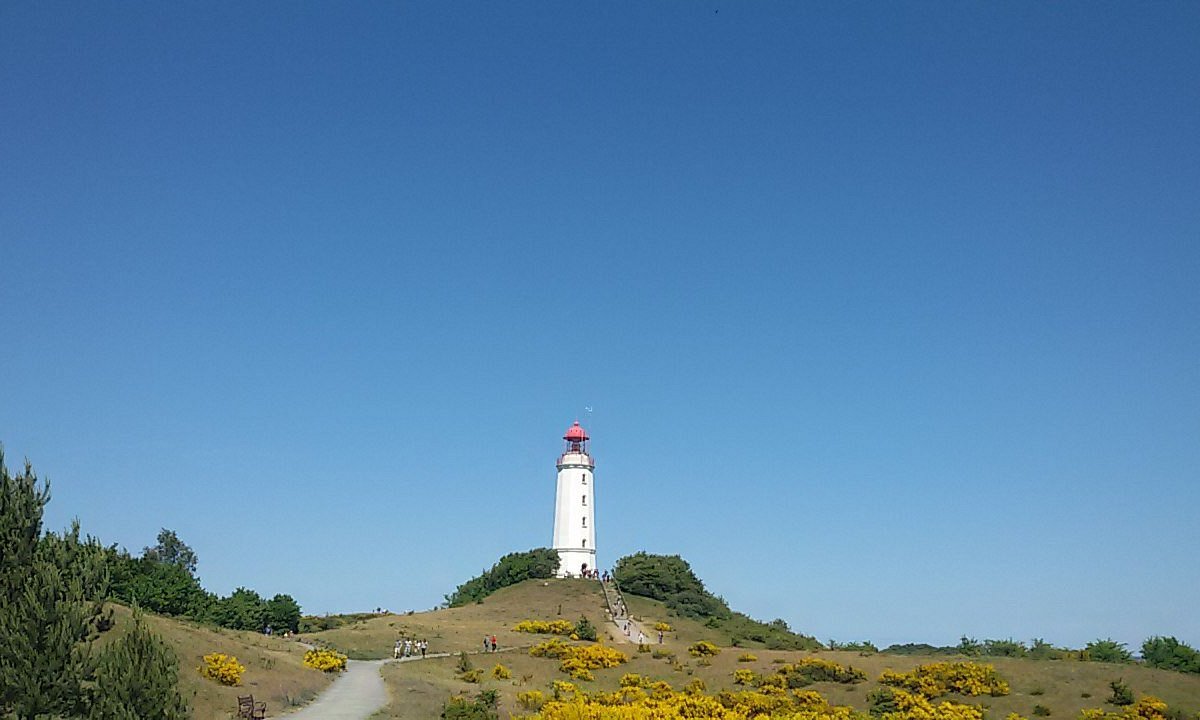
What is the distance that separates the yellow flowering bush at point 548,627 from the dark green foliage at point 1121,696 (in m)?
36.1

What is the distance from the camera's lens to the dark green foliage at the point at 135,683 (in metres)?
19.2

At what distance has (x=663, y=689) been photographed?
4412 cm

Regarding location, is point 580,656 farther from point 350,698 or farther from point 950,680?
point 950,680

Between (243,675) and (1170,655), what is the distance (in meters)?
50.1

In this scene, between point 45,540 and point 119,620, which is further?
point 119,620

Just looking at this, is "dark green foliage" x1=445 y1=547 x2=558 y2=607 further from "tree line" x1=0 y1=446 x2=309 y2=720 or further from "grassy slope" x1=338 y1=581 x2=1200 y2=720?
"tree line" x1=0 y1=446 x2=309 y2=720

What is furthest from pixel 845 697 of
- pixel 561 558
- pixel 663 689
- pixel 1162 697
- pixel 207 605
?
pixel 561 558

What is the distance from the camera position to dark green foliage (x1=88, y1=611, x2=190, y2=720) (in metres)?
19.2

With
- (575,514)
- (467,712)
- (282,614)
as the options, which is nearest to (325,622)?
(282,614)

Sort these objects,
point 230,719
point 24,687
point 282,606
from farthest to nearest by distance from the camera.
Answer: point 282,606, point 230,719, point 24,687

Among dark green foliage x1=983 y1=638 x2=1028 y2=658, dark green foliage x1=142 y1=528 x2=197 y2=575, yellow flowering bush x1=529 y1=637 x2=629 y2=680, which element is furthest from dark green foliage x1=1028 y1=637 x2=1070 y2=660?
dark green foliage x1=142 y1=528 x2=197 y2=575

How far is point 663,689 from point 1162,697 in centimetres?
2271

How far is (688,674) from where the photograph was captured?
5119 cm

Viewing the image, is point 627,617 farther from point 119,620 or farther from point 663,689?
point 119,620
